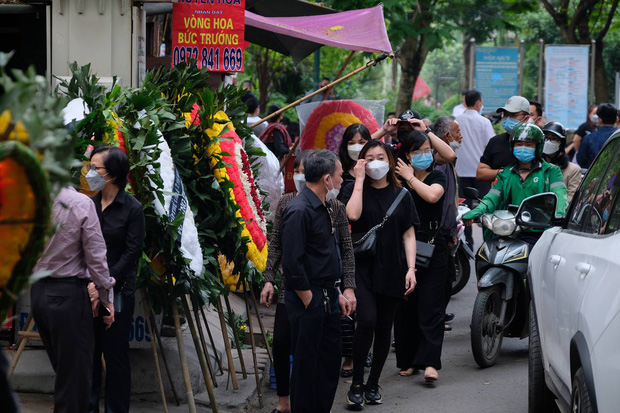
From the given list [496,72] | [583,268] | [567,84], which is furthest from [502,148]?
[496,72]

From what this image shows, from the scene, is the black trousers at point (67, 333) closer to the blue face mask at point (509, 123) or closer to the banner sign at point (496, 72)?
the blue face mask at point (509, 123)

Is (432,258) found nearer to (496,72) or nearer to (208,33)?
(208,33)

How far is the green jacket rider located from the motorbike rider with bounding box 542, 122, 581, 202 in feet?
2.22

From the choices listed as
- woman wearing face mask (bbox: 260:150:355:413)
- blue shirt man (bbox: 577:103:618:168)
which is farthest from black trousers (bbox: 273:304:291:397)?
blue shirt man (bbox: 577:103:618:168)

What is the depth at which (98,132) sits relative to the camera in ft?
20.3

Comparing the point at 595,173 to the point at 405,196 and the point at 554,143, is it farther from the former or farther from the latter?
the point at 554,143

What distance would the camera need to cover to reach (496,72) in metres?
23.0

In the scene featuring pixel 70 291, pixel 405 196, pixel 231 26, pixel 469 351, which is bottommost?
pixel 469 351

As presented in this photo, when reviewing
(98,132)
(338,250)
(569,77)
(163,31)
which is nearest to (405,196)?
(338,250)

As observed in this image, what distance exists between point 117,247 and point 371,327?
80.0 inches

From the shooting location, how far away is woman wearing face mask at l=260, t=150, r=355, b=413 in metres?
6.36

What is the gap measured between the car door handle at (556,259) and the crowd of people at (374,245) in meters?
1.30

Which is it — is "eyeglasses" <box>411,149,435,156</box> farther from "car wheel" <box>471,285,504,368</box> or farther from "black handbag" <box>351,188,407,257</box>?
"car wheel" <box>471,285,504,368</box>

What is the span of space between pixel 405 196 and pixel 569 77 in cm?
1612
